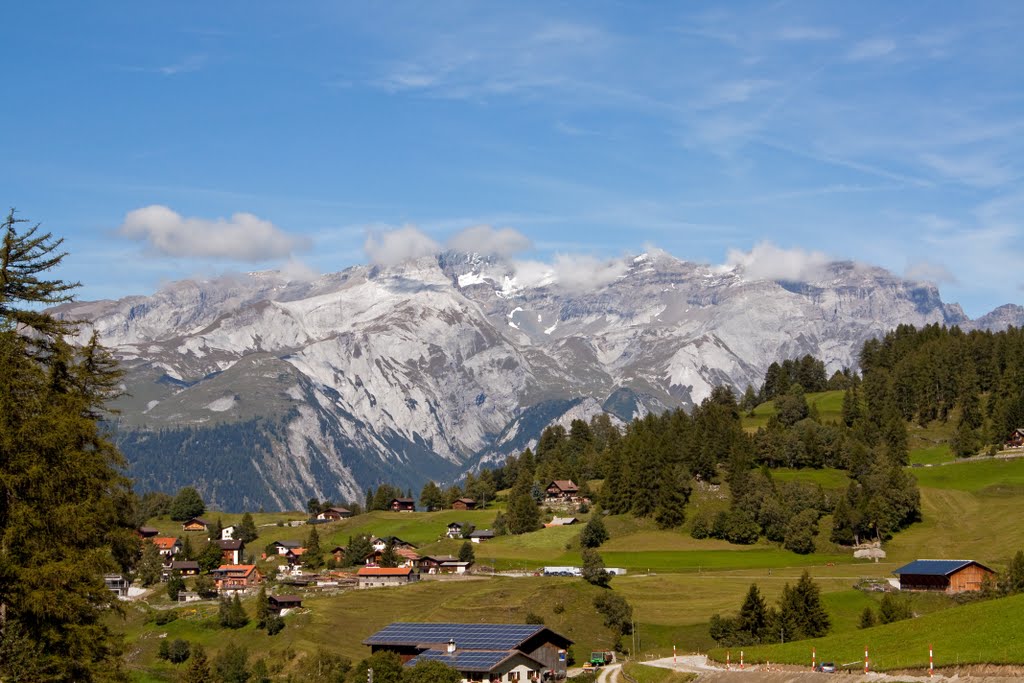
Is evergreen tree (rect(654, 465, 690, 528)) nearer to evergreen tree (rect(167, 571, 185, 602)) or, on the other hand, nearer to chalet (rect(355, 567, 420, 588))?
chalet (rect(355, 567, 420, 588))

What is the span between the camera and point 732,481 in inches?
7357

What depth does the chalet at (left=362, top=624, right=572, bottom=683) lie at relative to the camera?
92125mm

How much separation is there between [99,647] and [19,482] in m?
6.69

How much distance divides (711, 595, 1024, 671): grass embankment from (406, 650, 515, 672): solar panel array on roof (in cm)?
2725

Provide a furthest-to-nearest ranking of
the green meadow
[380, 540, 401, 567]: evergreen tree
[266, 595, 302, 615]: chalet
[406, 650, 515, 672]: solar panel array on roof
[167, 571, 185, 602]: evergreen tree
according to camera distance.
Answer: [380, 540, 401, 567]: evergreen tree < [167, 571, 185, 602]: evergreen tree < [266, 595, 302, 615]: chalet < the green meadow < [406, 650, 515, 672]: solar panel array on roof

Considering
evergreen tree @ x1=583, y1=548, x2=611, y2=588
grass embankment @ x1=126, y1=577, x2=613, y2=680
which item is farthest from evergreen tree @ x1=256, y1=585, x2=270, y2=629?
evergreen tree @ x1=583, y1=548, x2=611, y2=588

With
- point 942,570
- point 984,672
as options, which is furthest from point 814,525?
point 984,672

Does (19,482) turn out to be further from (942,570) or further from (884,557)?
(884,557)

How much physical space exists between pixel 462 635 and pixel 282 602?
48.9 meters

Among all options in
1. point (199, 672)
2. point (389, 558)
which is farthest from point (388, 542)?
point (199, 672)

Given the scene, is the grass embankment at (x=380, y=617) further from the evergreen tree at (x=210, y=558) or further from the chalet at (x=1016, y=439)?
the chalet at (x=1016, y=439)

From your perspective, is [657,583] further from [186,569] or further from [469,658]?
[186,569]

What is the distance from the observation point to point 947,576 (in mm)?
122000

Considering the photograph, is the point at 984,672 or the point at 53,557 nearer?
the point at 53,557
